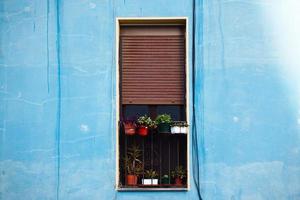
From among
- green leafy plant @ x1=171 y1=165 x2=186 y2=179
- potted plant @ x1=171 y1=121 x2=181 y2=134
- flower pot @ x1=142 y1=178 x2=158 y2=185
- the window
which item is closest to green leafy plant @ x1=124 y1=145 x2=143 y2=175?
the window

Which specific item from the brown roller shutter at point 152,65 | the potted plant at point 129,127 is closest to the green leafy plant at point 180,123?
the brown roller shutter at point 152,65

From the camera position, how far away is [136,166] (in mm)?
7141

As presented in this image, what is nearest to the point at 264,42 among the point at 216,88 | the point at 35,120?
the point at 216,88

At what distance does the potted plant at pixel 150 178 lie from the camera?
7.02 meters

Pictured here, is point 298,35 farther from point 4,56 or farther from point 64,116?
point 4,56

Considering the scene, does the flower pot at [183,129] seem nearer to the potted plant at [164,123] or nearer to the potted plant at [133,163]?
the potted plant at [164,123]

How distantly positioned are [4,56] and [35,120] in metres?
0.90

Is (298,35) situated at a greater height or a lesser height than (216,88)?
greater

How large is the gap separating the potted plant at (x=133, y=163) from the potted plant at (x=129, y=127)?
0.28 meters

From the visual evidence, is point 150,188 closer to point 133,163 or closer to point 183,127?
point 133,163

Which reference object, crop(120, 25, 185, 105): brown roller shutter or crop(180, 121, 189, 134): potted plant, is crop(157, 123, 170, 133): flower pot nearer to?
crop(180, 121, 189, 134): potted plant

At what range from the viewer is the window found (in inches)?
281

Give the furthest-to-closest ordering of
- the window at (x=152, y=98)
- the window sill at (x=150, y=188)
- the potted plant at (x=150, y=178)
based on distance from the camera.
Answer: the window at (x=152, y=98) → the potted plant at (x=150, y=178) → the window sill at (x=150, y=188)

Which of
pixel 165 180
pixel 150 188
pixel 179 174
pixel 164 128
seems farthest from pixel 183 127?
pixel 150 188
